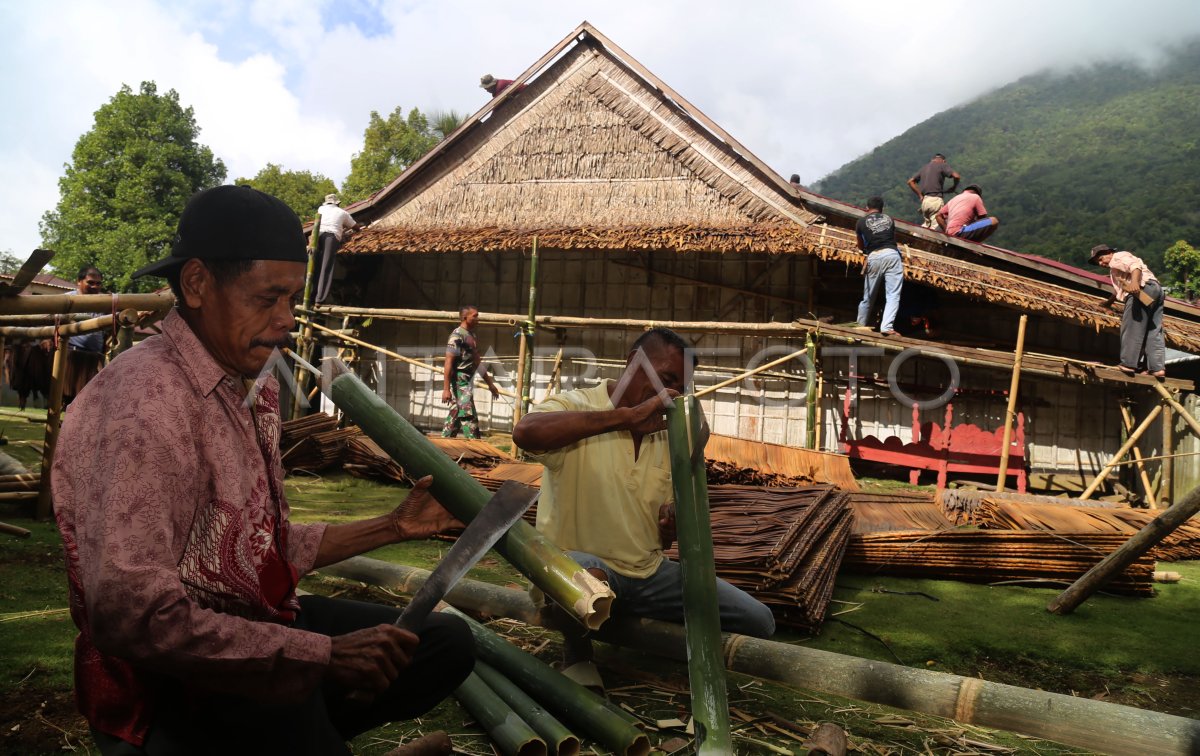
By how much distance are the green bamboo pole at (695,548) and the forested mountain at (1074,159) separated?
39922 millimetres

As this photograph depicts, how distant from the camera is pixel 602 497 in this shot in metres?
3.22

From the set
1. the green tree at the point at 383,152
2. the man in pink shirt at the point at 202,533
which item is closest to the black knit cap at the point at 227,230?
the man in pink shirt at the point at 202,533

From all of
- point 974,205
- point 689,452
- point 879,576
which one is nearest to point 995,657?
point 879,576

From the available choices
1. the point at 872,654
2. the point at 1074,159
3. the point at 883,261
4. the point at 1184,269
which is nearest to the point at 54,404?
the point at 872,654

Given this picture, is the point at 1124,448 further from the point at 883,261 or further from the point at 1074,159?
the point at 1074,159

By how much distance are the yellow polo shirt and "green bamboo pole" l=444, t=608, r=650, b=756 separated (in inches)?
22.7

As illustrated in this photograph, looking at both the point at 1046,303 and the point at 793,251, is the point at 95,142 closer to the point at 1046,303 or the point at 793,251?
the point at 793,251

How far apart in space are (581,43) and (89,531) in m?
13.0

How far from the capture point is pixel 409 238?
12125 mm

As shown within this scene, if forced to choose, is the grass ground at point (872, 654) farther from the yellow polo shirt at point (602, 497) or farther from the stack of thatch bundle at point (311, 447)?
the stack of thatch bundle at point (311, 447)

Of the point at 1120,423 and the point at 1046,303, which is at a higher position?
the point at 1046,303

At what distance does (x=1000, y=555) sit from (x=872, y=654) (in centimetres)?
198

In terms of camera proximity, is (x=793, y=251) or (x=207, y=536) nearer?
(x=207, y=536)

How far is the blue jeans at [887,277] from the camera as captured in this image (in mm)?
9547
